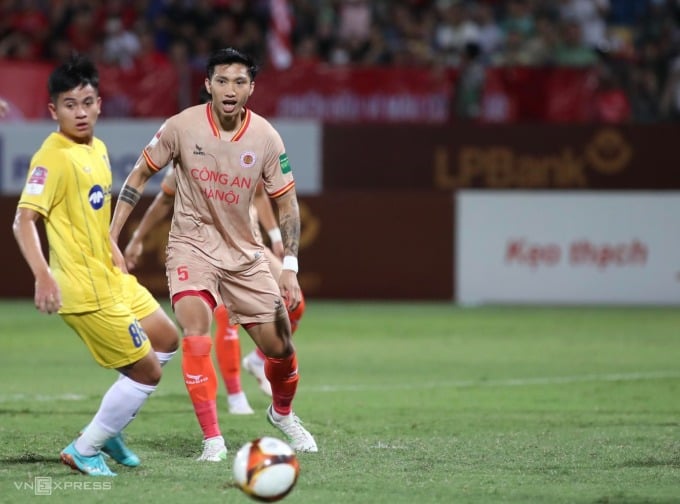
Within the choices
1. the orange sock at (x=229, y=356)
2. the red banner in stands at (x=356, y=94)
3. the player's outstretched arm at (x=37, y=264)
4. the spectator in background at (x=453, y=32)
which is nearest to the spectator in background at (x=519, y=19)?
the spectator in background at (x=453, y=32)

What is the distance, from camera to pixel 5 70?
59.0 feet

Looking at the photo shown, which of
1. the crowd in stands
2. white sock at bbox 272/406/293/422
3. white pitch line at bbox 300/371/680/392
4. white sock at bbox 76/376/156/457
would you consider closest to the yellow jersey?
white sock at bbox 76/376/156/457

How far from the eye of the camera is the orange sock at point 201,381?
7.04m

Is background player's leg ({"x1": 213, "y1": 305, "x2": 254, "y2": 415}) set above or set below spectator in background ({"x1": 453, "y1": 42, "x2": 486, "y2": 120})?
below

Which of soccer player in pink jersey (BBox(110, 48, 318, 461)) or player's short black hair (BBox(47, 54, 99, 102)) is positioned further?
soccer player in pink jersey (BBox(110, 48, 318, 461))

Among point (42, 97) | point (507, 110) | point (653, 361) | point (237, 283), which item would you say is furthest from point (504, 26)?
point (237, 283)

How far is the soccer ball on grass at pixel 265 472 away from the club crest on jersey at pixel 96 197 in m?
1.51

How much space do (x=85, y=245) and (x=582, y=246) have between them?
40.1ft

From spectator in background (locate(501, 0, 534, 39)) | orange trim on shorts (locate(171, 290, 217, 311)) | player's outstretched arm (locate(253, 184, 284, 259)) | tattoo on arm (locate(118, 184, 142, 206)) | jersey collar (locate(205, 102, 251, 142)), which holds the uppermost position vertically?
spectator in background (locate(501, 0, 534, 39))

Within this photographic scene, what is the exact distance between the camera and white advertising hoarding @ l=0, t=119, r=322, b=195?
725 inches

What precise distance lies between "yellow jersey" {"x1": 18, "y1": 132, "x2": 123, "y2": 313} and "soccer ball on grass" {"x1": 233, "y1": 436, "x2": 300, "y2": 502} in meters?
1.19

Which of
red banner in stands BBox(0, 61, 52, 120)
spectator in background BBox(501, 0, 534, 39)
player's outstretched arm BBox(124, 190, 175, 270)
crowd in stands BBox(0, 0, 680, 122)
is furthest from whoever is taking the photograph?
spectator in background BBox(501, 0, 534, 39)

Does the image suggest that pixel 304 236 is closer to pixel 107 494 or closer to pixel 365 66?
pixel 365 66

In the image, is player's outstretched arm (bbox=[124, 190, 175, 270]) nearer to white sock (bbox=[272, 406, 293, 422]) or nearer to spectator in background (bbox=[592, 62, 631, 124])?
white sock (bbox=[272, 406, 293, 422])
